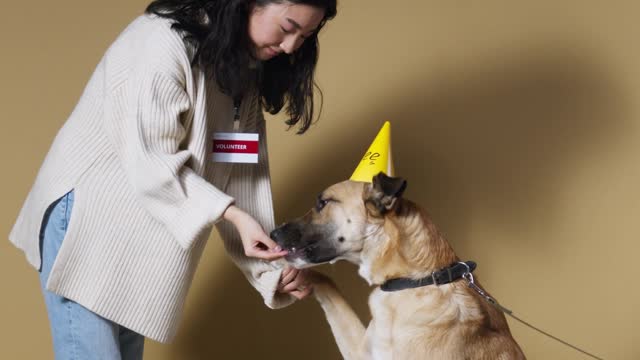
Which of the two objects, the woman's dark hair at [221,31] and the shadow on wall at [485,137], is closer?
the woman's dark hair at [221,31]

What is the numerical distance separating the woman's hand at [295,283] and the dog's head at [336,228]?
4.2 inches

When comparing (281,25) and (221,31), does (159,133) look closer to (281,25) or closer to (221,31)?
(221,31)

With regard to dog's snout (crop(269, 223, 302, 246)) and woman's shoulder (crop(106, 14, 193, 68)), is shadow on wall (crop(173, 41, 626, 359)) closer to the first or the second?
dog's snout (crop(269, 223, 302, 246))

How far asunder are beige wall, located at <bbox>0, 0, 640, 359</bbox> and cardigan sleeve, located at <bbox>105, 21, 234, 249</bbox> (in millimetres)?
1483

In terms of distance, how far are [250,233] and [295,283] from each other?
0.48m

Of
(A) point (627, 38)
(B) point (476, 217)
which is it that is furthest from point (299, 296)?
(A) point (627, 38)

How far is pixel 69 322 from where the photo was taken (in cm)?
242

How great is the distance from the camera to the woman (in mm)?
2281

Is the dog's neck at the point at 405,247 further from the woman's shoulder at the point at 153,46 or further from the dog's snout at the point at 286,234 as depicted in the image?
the woman's shoulder at the point at 153,46

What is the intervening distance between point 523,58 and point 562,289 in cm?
112

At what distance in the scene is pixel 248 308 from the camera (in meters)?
3.87

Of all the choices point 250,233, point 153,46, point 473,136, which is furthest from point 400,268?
point 473,136

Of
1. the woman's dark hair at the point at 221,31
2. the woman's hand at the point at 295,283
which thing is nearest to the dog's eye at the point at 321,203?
the woman's hand at the point at 295,283

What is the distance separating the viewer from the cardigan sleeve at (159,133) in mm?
2252
